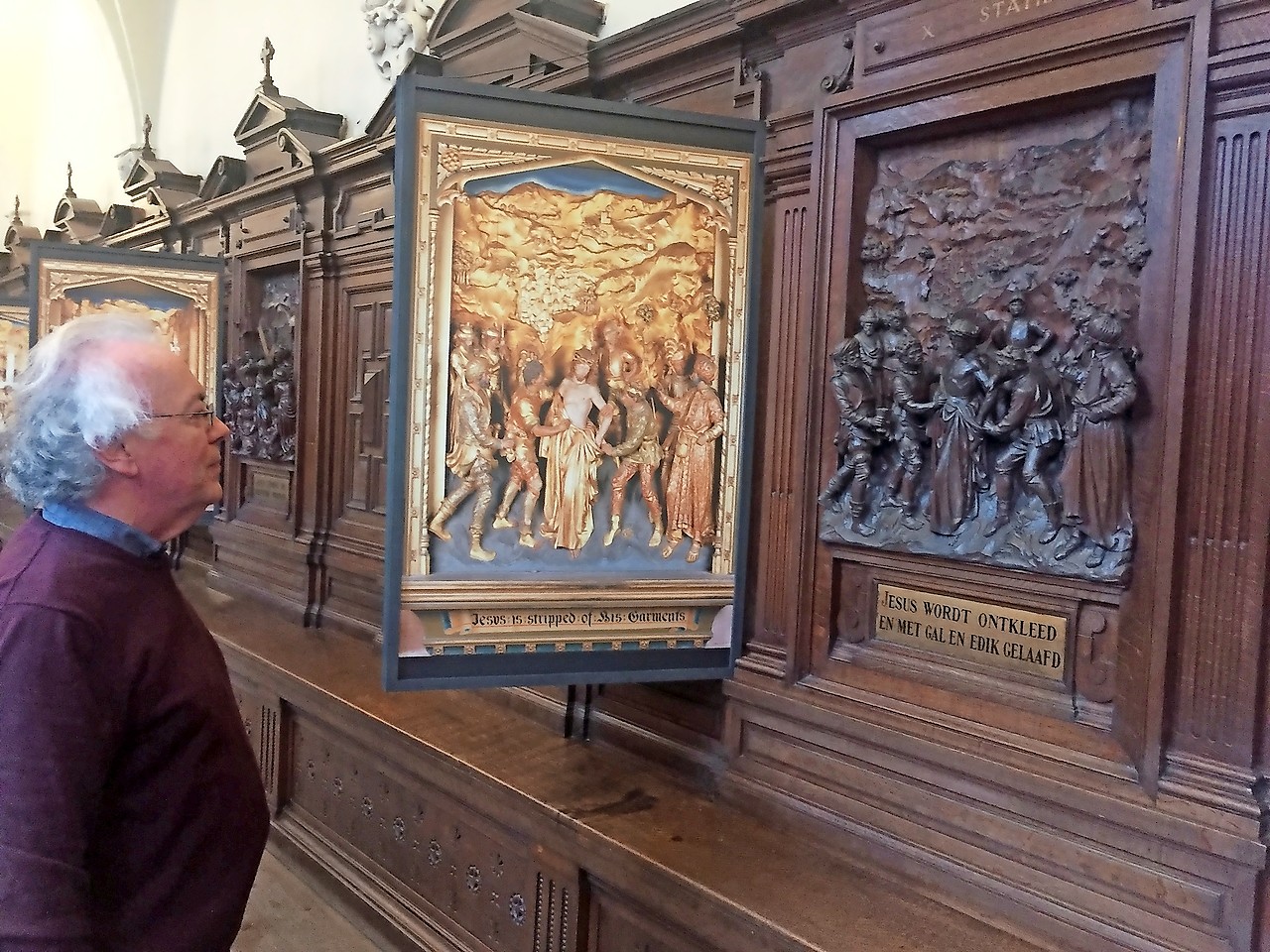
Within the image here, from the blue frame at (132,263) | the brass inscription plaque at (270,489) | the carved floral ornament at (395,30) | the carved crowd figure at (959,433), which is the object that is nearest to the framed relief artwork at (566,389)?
the carved crowd figure at (959,433)

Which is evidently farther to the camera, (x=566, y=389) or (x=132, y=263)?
(x=132, y=263)

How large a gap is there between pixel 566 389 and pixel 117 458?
1405 mm

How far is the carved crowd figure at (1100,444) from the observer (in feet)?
6.98

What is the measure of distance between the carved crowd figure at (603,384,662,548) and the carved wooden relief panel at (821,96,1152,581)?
0.52 m

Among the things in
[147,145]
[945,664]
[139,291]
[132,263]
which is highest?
A: [147,145]

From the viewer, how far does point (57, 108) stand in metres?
10.6

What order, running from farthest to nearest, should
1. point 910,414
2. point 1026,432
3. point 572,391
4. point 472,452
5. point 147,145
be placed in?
point 147,145 < point 572,391 < point 472,452 < point 910,414 < point 1026,432

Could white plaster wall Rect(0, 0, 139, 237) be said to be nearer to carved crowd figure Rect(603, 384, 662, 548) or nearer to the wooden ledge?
the wooden ledge

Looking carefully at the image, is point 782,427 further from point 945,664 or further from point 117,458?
point 117,458

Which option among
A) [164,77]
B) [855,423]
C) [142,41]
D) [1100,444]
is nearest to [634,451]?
[855,423]

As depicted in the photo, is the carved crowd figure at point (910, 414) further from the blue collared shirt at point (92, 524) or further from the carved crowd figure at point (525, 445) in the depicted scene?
the blue collared shirt at point (92, 524)

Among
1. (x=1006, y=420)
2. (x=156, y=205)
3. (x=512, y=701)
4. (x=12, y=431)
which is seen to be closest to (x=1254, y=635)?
(x=1006, y=420)

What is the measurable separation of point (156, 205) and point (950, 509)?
6.71 metres

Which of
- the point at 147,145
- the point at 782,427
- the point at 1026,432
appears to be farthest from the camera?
the point at 147,145
